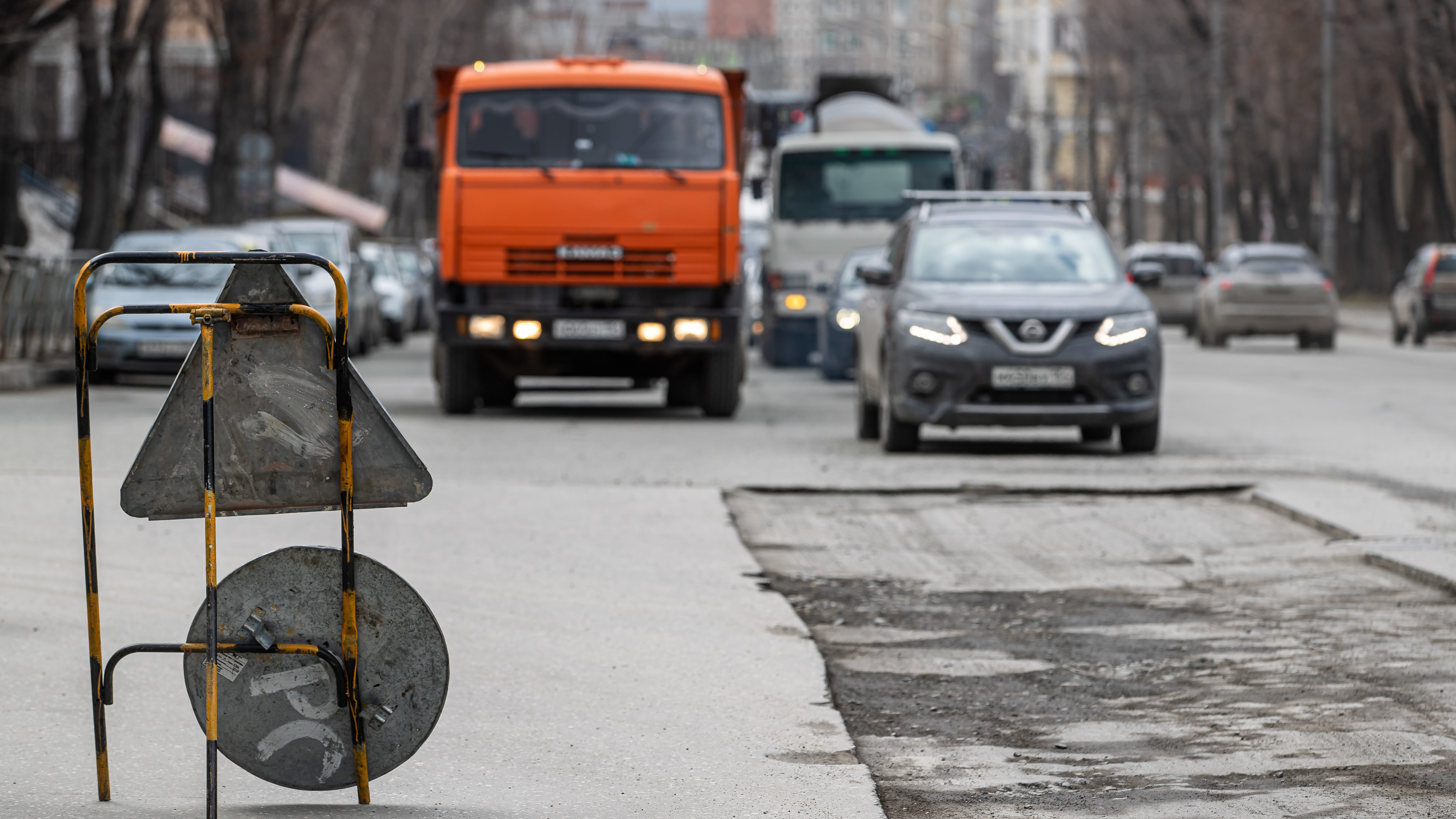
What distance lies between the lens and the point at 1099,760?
6102 mm

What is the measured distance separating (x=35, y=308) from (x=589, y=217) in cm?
716

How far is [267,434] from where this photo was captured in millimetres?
5141

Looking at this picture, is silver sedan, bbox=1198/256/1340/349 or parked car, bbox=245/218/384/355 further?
silver sedan, bbox=1198/256/1340/349

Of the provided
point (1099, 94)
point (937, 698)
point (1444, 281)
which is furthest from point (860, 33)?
point (937, 698)

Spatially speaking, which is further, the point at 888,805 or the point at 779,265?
the point at 779,265

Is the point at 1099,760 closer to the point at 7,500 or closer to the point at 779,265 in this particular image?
the point at 7,500

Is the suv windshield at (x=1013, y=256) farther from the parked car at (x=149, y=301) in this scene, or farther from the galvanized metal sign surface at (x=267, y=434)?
the galvanized metal sign surface at (x=267, y=434)

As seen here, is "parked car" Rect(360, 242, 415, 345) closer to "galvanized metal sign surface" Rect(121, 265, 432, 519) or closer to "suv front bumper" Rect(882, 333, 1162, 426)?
"suv front bumper" Rect(882, 333, 1162, 426)

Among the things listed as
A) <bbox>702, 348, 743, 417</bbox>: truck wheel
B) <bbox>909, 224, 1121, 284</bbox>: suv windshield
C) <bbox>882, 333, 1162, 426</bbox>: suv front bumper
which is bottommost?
<bbox>702, 348, 743, 417</bbox>: truck wheel

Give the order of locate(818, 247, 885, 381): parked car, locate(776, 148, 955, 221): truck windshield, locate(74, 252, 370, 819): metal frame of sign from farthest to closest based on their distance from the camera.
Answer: locate(776, 148, 955, 221): truck windshield < locate(818, 247, 885, 381): parked car < locate(74, 252, 370, 819): metal frame of sign

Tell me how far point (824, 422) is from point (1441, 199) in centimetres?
3583

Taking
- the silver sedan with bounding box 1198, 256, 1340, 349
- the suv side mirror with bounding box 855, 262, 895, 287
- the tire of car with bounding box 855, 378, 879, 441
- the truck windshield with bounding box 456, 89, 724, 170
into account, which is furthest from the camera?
the silver sedan with bounding box 1198, 256, 1340, 349

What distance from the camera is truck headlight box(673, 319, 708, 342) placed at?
19.0 m

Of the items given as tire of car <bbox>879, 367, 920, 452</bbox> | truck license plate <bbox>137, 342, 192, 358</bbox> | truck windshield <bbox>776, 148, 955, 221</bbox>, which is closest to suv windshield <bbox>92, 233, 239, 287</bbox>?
truck license plate <bbox>137, 342, 192, 358</bbox>
